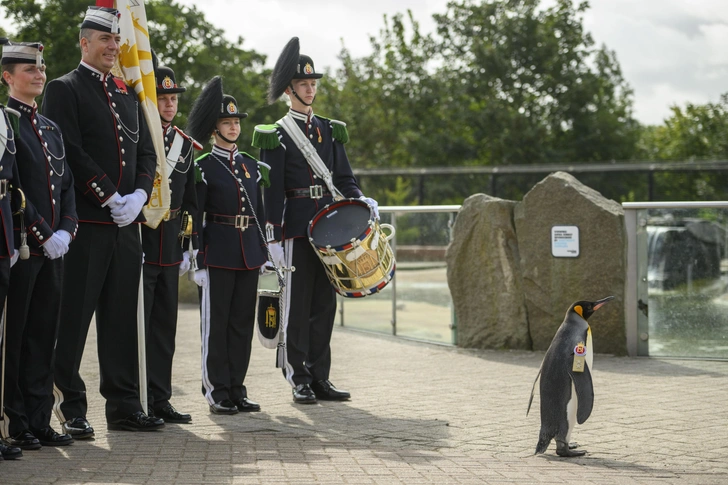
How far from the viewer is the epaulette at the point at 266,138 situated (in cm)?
767

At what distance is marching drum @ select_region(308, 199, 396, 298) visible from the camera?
722cm

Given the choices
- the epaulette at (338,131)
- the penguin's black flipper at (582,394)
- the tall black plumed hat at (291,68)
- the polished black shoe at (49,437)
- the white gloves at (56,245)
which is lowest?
the polished black shoe at (49,437)

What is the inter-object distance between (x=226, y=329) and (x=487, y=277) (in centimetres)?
356

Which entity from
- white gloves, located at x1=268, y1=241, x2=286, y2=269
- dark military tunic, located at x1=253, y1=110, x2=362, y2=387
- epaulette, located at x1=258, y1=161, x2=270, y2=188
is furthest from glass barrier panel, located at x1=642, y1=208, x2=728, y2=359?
epaulette, located at x1=258, y1=161, x2=270, y2=188

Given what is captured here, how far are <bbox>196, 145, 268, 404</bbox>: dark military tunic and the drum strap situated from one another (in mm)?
471

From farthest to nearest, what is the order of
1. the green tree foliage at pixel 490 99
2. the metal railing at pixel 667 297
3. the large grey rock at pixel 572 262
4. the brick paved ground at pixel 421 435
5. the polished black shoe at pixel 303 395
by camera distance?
1. the green tree foliage at pixel 490 99
2. the large grey rock at pixel 572 262
3. the metal railing at pixel 667 297
4. the polished black shoe at pixel 303 395
5. the brick paved ground at pixel 421 435

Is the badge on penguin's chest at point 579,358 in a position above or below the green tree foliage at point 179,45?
below

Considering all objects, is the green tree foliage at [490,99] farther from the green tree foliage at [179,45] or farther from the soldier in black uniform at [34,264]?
the soldier in black uniform at [34,264]

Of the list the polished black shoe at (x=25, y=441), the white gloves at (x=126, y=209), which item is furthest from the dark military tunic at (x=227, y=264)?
the polished black shoe at (x=25, y=441)

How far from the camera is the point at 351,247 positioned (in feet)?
23.5

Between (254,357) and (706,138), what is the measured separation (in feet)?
80.7

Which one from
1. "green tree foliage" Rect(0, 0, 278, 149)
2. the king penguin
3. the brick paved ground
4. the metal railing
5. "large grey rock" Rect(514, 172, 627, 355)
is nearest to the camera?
the brick paved ground

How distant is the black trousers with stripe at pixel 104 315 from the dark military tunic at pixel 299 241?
1436 millimetres

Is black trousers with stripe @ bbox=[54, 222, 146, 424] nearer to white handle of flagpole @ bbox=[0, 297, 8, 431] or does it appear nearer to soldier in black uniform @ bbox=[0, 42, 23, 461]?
white handle of flagpole @ bbox=[0, 297, 8, 431]
